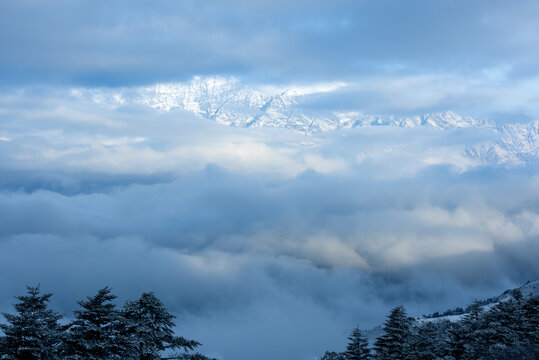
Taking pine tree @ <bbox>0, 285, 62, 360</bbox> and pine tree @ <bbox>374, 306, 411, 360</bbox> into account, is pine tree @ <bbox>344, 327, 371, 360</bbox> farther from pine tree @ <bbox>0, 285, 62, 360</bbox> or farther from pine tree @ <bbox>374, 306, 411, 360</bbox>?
pine tree @ <bbox>0, 285, 62, 360</bbox>

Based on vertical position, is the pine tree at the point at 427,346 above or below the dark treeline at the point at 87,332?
above

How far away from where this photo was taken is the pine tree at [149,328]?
98.7 feet

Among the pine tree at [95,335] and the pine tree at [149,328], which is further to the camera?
the pine tree at [149,328]

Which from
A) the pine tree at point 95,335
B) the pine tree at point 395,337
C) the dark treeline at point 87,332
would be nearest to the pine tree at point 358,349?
the pine tree at point 395,337

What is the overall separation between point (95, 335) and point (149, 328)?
4146 mm

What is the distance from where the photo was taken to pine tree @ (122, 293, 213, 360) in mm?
30094

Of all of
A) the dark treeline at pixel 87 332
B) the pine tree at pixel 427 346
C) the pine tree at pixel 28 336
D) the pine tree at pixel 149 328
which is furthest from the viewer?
the pine tree at pixel 427 346

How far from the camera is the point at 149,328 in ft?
102

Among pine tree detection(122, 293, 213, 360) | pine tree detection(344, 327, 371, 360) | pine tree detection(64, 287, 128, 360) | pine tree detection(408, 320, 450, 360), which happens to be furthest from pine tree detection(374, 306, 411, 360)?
pine tree detection(64, 287, 128, 360)

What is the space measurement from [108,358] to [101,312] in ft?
10.0

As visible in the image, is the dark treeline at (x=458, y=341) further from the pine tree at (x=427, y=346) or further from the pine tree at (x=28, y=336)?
the pine tree at (x=28, y=336)

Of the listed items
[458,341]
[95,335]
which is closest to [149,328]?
[95,335]

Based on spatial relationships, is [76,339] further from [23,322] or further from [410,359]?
[410,359]

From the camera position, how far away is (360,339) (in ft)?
169
